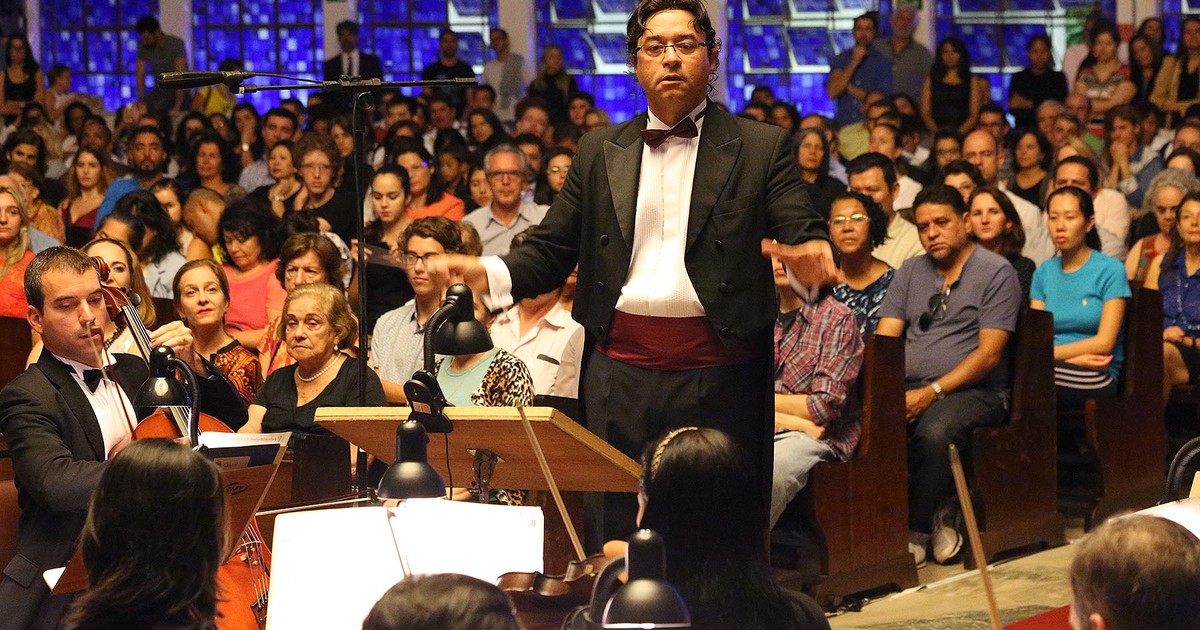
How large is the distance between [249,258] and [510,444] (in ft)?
11.1

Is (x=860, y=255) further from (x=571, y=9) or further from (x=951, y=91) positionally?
(x=571, y=9)

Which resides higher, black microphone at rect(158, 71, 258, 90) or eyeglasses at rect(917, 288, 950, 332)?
black microphone at rect(158, 71, 258, 90)

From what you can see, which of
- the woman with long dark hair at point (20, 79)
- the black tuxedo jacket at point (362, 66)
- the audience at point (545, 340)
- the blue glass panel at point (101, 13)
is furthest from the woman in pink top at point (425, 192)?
the blue glass panel at point (101, 13)

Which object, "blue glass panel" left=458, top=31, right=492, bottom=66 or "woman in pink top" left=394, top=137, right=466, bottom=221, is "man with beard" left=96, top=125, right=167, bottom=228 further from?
"blue glass panel" left=458, top=31, right=492, bottom=66

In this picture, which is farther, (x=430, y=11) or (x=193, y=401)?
(x=430, y=11)

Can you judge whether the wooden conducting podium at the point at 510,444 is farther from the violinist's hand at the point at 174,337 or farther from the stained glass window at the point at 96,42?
the stained glass window at the point at 96,42

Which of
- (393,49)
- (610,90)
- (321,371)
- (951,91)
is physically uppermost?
(393,49)

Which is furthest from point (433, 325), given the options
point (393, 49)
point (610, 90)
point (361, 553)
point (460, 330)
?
point (393, 49)

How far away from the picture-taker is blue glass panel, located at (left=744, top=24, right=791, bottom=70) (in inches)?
489

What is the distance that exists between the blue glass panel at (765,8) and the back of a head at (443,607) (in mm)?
11308

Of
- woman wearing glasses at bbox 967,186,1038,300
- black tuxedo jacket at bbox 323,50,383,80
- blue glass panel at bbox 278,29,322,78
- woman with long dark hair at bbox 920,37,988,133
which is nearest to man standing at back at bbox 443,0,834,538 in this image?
woman wearing glasses at bbox 967,186,1038,300

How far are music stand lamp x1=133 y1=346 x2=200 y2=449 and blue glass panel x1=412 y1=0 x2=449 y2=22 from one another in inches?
400

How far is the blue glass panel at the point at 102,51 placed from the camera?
13.1 meters

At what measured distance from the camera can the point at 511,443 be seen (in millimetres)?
2770
